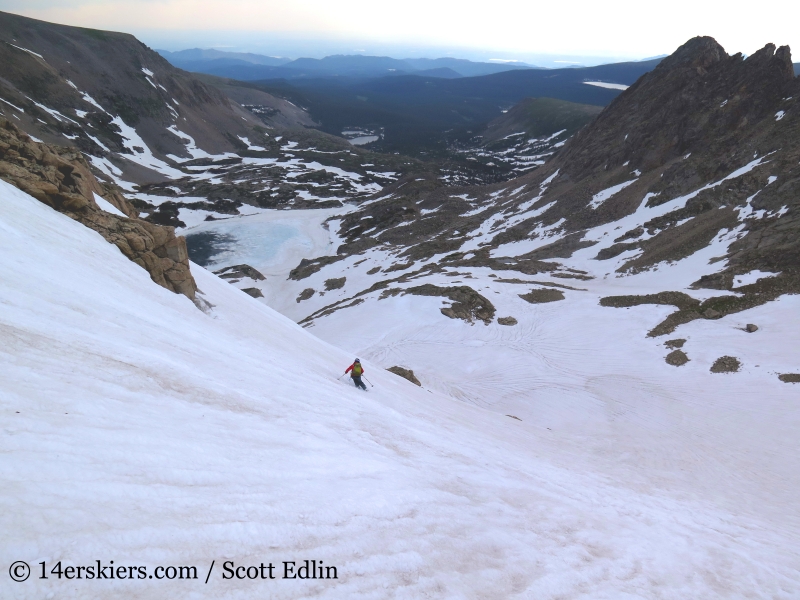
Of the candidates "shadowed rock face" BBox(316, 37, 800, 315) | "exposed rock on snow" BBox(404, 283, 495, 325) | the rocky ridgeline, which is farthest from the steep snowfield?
"shadowed rock face" BBox(316, 37, 800, 315)

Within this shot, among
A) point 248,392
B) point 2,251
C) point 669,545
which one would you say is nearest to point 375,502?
point 248,392

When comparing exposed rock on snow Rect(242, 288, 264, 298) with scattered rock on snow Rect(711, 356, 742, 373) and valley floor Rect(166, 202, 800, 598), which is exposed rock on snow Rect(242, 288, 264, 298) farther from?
scattered rock on snow Rect(711, 356, 742, 373)

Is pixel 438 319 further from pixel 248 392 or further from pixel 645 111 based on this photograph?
pixel 645 111

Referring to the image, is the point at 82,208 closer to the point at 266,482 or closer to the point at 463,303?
the point at 266,482

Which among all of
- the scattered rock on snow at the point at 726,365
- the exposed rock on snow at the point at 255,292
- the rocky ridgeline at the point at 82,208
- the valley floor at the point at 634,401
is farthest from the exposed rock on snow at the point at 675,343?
the exposed rock on snow at the point at 255,292

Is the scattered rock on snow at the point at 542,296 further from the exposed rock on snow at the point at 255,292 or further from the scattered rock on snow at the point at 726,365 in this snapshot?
the exposed rock on snow at the point at 255,292
